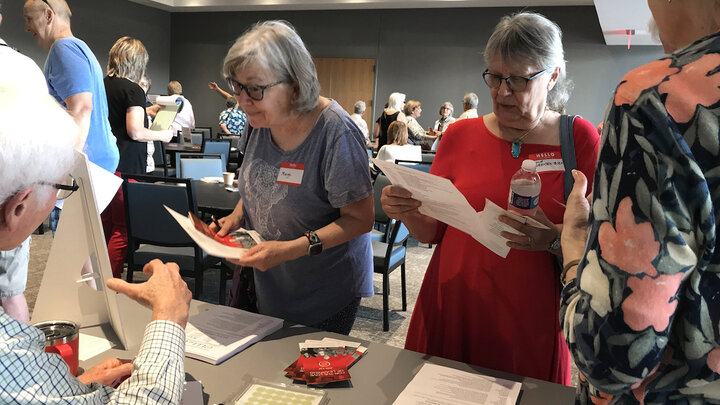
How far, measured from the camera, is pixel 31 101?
2.40ft

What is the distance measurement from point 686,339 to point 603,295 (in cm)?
12

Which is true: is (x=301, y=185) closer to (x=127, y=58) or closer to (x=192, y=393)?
(x=192, y=393)

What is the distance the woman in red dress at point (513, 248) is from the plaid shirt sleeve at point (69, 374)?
2.53 feet

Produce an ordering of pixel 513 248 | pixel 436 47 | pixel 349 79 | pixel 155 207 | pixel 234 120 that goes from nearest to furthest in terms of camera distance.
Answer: pixel 513 248 < pixel 155 207 < pixel 234 120 < pixel 436 47 < pixel 349 79

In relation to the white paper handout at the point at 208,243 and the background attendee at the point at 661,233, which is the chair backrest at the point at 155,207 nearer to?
the white paper handout at the point at 208,243

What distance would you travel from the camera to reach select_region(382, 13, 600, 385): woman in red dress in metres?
1.43

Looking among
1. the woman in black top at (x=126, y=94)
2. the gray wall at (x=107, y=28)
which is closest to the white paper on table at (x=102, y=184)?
the woman in black top at (x=126, y=94)

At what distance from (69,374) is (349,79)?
1250cm

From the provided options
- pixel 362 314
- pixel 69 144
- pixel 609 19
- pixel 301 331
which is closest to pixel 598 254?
pixel 69 144

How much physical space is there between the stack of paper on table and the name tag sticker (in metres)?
0.43

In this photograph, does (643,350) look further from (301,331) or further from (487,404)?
(301,331)

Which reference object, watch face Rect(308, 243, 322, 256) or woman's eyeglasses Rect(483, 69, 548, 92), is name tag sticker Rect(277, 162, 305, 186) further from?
woman's eyeglasses Rect(483, 69, 548, 92)

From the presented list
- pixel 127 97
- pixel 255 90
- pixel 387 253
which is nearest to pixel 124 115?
pixel 127 97

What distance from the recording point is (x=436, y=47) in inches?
472
